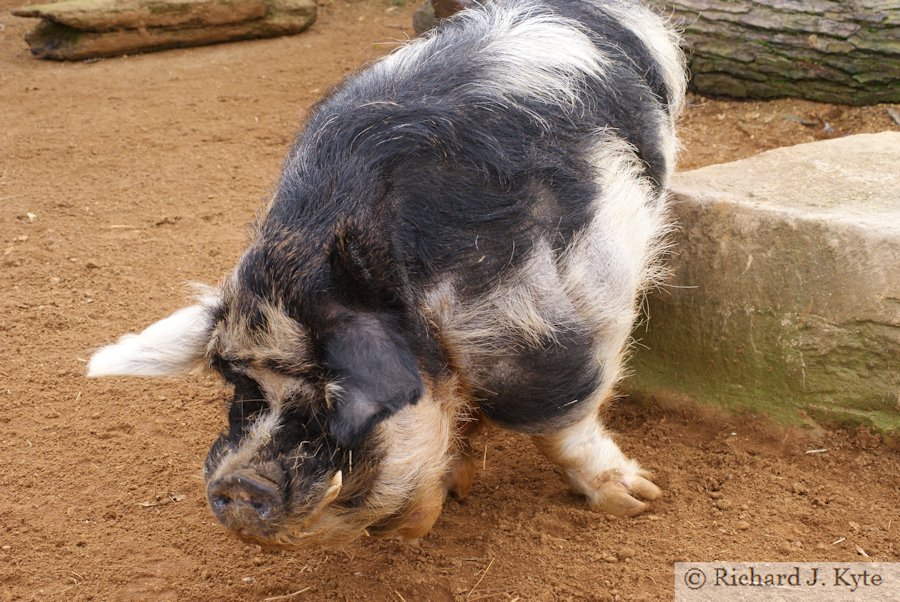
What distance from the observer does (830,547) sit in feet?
10.5

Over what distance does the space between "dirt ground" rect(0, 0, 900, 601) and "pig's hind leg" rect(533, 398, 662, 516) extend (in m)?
0.07

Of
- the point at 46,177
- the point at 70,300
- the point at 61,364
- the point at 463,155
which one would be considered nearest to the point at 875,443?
the point at 463,155

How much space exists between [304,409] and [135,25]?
7265 millimetres

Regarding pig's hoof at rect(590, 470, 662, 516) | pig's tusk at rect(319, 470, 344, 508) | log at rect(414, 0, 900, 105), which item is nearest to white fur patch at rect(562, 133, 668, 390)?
pig's hoof at rect(590, 470, 662, 516)

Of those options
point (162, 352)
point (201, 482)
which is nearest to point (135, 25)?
point (201, 482)

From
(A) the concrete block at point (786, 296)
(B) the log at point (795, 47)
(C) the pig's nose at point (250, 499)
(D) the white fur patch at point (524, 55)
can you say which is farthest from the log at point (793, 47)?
(C) the pig's nose at point (250, 499)

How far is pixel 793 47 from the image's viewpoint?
6520mm

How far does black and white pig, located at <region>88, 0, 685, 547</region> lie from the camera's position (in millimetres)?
2799

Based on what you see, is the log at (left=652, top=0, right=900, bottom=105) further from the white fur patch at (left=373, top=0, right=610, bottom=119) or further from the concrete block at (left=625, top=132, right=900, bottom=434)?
the white fur patch at (left=373, top=0, right=610, bottom=119)

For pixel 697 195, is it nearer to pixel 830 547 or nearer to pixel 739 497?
pixel 739 497

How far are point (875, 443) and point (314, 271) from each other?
231cm

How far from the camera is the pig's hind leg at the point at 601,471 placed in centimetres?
351

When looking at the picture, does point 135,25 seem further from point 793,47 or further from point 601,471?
point 601,471

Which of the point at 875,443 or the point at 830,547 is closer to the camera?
the point at 830,547
